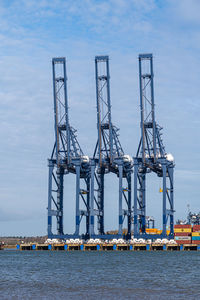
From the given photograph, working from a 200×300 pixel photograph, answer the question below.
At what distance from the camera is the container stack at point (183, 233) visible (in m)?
146

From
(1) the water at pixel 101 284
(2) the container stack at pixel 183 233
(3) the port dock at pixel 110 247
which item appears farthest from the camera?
(2) the container stack at pixel 183 233

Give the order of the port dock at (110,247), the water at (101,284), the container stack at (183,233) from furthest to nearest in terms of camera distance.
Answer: the container stack at (183,233) → the port dock at (110,247) → the water at (101,284)

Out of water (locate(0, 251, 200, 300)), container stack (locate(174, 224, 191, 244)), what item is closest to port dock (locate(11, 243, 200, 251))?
container stack (locate(174, 224, 191, 244))

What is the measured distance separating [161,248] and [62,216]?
67.2 ft

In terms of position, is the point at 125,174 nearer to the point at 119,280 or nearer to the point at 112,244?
the point at 112,244

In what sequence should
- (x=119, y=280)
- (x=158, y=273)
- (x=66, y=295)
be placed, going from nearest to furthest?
(x=66, y=295)
(x=119, y=280)
(x=158, y=273)

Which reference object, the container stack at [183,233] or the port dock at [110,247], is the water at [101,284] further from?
the container stack at [183,233]

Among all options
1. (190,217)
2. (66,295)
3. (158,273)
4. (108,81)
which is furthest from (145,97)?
(66,295)

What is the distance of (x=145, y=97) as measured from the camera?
120500 millimetres

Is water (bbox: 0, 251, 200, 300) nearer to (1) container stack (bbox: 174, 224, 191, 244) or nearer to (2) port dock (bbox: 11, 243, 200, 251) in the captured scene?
(2) port dock (bbox: 11, 243, 200, 251)

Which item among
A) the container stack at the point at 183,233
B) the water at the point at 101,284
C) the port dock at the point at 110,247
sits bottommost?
the water at the point at 101,284

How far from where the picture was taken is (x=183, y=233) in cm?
14725

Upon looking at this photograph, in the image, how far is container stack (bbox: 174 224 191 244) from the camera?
145625mm

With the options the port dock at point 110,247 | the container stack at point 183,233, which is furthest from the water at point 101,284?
the container stack at point 183,233
